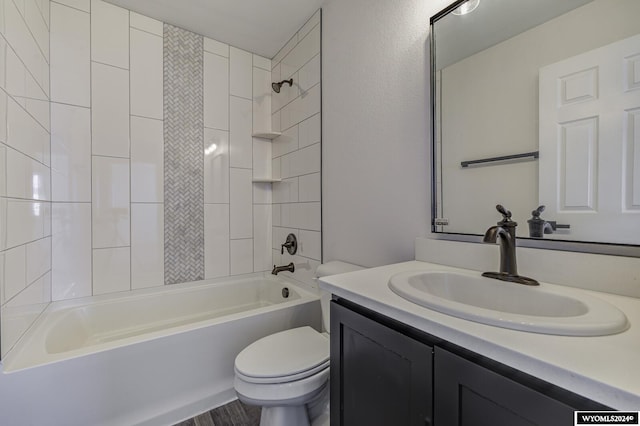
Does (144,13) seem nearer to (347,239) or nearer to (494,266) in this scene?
(347,239)

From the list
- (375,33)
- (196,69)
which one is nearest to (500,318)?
(375,33)

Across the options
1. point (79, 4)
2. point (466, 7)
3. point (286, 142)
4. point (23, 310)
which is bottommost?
point (23, 310)

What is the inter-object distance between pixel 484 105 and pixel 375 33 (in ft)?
2.42

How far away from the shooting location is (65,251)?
5.51 feet

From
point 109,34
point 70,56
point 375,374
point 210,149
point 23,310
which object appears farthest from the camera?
point 210,149

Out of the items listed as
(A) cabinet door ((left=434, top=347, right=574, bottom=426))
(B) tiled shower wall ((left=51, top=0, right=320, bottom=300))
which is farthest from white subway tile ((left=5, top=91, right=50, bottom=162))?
(A) cabinet door ((left=434, top=347, right=574, bottom=426))

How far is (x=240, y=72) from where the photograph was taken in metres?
2.31

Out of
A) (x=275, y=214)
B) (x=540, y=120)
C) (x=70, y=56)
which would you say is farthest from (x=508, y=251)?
(x=70, y=56)

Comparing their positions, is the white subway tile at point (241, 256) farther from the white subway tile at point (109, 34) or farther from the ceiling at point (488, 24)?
the ceiling at point (488, 24)

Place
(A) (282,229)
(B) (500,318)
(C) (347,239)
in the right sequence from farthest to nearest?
(A) (282,229) → (C) (347,239) → (B) (500,318)

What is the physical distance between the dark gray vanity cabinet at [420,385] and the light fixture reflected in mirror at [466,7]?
1.17m

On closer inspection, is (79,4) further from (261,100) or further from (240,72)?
(261,100)

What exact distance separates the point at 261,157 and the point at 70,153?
1.26 m

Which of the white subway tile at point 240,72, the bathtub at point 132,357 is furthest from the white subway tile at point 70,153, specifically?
the white subway tile at point 240,72
